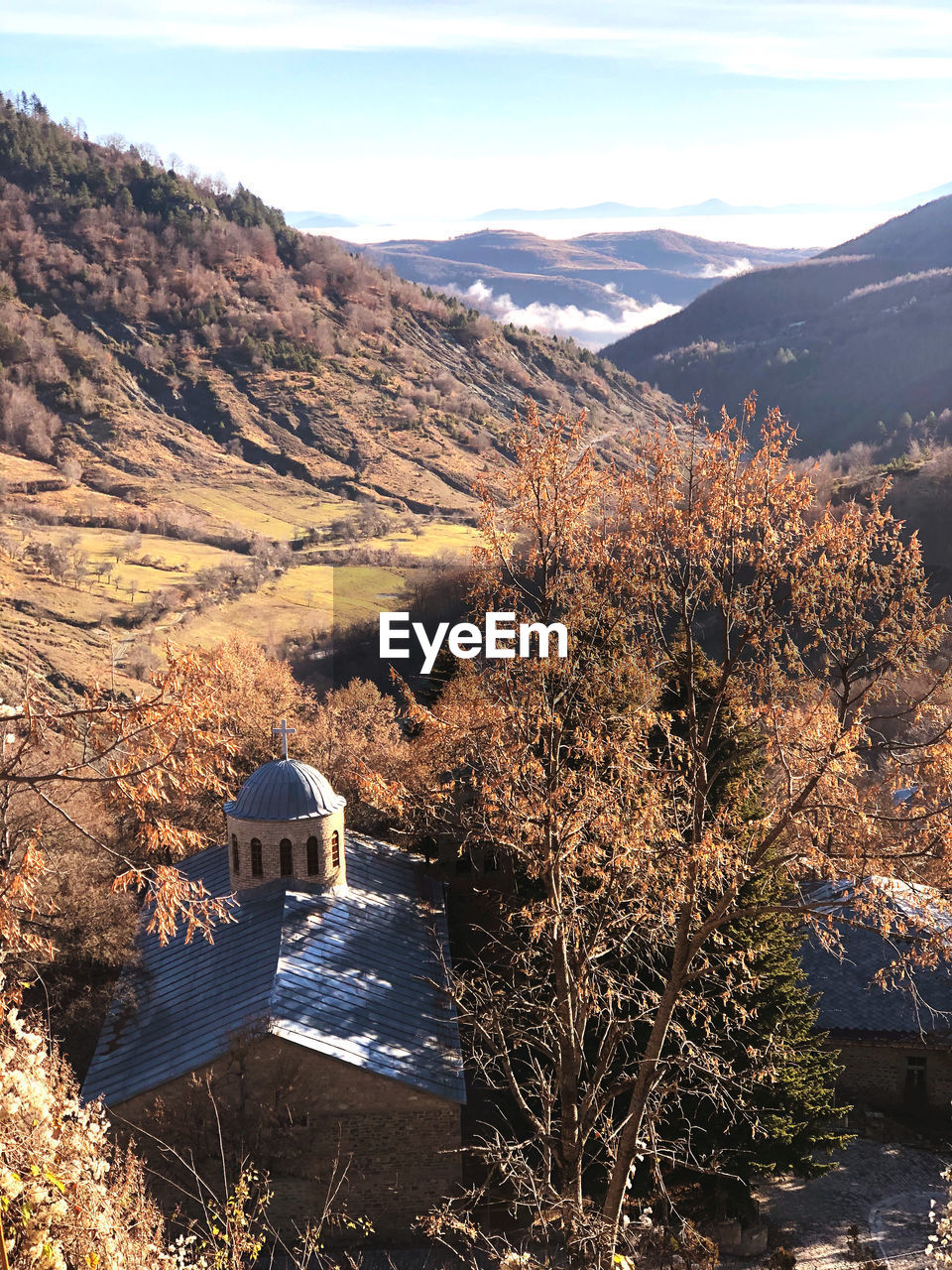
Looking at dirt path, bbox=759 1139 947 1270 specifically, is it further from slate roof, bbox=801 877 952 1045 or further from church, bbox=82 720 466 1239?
church, bbox=82 720 466 1239

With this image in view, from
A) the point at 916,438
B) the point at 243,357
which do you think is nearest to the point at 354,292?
the point at 243,357

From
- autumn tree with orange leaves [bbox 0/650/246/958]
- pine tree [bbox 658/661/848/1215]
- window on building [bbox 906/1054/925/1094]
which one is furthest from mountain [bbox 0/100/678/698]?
autumn tree with orange leaves [bbox 0/650/246/958]

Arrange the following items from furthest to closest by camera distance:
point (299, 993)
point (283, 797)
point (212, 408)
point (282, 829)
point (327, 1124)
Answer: point (212, 408)
point (283, 797)
point (282, 829)
point (299, 993)
point (327, 1124)

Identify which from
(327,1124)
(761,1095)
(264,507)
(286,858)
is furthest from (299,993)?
(264,507)

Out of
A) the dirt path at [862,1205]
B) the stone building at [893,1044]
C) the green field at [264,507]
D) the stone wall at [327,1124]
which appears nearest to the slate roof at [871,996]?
the stone building at [893,1044]

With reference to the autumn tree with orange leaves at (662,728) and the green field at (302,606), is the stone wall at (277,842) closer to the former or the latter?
the autumn tree with orange leaves at (662,728)

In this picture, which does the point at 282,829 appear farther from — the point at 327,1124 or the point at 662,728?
the point at 662,728
